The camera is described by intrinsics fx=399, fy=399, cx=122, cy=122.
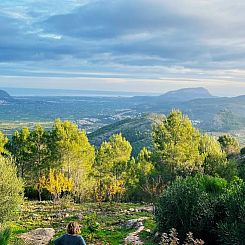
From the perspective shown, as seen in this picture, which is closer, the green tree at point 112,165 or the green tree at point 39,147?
the green tree at point 39,147

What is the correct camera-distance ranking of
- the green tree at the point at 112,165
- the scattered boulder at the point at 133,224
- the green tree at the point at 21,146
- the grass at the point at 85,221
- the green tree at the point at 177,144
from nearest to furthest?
1. the grass at the point at 85,221
2. the scattered boulder at the point at 133,224
3. the green tree at the point at 177,144
4. the green tree at the point at 112,165
5. the green tree at the point at 21,146

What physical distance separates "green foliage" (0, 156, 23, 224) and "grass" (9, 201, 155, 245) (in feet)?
3.80

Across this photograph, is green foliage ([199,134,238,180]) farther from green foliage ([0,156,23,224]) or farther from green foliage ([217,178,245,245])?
green foliage ([217,178,245,245])

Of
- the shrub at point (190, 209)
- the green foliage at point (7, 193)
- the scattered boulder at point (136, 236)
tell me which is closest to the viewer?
the shrub at point (190, 209)

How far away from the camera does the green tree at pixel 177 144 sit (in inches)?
1984

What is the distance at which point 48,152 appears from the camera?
56938mm

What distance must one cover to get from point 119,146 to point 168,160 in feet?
41.1

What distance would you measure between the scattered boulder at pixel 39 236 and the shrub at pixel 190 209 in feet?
27.1

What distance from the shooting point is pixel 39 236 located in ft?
91.4

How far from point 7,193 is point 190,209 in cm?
1632

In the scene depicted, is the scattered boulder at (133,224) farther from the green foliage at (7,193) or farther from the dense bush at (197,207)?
the green foliage at (7,193)

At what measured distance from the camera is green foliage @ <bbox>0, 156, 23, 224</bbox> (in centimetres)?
3180

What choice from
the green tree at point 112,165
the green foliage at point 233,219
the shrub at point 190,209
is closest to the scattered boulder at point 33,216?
the green tree at point 112,165

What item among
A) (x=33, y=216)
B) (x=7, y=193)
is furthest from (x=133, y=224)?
(x=33, y=216)
